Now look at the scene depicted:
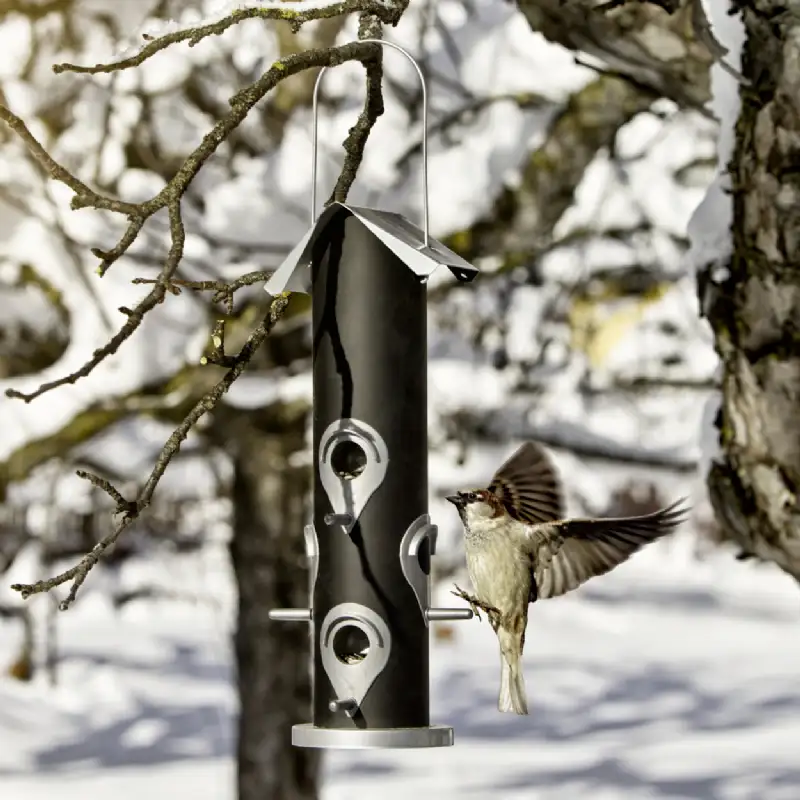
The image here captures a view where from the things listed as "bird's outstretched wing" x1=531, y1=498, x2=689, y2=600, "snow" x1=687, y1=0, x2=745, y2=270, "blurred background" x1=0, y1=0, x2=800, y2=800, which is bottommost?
"bird's outstretched wing" x1=531, y1=498, x2=689, y2=600

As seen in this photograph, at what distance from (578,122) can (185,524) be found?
1436cm

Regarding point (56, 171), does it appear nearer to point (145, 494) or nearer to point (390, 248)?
point (145, 494)

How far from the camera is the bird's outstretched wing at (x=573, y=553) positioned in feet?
8.07

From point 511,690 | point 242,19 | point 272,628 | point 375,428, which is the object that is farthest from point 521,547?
point 272,628

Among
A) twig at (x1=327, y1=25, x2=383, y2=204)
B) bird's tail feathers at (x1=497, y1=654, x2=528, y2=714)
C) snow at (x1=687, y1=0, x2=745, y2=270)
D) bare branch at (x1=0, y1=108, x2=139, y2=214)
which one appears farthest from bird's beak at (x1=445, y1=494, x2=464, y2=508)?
snow at (x1=687, y1=0, x2=745, y2=270)

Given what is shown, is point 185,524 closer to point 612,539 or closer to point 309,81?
point 309,81

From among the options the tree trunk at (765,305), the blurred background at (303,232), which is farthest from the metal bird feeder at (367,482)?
the blurred background at (303,232)

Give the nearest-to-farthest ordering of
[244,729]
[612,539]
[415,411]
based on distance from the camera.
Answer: [612,539]
[415,411]
[244,729]

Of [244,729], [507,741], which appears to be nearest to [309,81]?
[244,729]

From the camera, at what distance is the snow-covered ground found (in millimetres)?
11445

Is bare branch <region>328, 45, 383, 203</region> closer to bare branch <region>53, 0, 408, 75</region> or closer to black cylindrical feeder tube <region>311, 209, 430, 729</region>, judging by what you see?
bare branch <region>53, 0, 408, 75</region>

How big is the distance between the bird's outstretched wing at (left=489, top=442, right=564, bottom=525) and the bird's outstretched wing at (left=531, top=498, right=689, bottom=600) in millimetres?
64

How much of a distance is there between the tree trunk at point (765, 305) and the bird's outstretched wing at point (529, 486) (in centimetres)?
77

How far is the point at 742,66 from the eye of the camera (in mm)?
Answer: 3158
